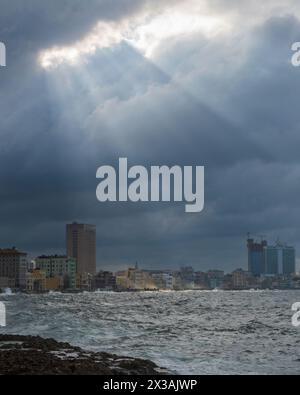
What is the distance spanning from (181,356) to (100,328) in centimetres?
2579

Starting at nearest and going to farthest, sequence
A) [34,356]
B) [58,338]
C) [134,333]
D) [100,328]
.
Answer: [34,356] → [58,338] → [134,333] → [100,328]

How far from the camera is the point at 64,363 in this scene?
32.7 m

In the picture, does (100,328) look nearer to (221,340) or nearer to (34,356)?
(221,340)

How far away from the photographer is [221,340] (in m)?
55.0

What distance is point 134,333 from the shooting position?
199 feet

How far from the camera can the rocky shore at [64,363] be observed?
2986 centimetres

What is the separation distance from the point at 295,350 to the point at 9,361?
2303cm

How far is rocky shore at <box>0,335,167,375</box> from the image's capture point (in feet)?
98.0

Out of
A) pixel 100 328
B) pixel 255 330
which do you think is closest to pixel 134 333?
pixel 100 328
